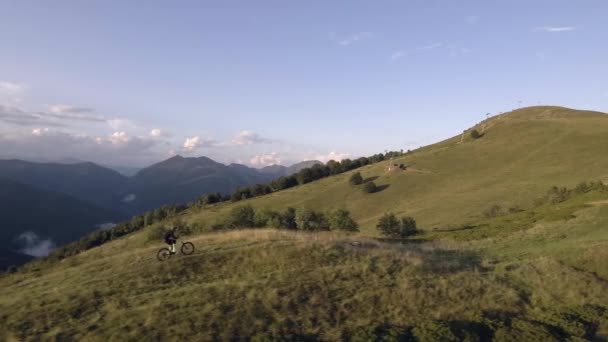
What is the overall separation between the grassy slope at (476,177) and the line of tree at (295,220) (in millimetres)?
6206

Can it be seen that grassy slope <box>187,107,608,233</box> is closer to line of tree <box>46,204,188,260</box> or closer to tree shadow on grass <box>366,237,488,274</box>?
line of tree <box>46,204,188,260</box>

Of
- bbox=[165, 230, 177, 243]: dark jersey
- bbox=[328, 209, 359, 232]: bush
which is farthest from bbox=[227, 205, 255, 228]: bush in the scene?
bbox=[165, 230, 177, 243]: dark jersey

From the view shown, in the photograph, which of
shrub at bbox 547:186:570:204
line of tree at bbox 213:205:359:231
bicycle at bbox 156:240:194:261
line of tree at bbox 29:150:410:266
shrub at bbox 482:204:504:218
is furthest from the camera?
line of tree at bbox 29:150:410:266

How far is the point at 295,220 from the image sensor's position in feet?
261

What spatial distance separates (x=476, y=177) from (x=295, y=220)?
49919 mm

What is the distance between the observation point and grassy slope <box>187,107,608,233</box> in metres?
81.1

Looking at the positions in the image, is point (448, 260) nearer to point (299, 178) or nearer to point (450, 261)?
point (450, 261)

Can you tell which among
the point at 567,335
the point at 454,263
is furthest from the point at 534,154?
the point at 567,335

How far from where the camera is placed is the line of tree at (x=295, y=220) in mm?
71000

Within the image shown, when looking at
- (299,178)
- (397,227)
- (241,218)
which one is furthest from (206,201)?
(397,227)

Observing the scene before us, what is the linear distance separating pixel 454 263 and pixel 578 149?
3759 inches

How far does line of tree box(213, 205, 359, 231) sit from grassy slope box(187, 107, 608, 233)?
6.21 metres

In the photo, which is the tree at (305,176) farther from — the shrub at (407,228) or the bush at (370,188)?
the shrub at (407,228)

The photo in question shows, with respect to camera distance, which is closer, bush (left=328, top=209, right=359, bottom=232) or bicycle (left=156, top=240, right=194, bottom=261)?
bicycle (left=156, top=240, right=194, bottom=261)
